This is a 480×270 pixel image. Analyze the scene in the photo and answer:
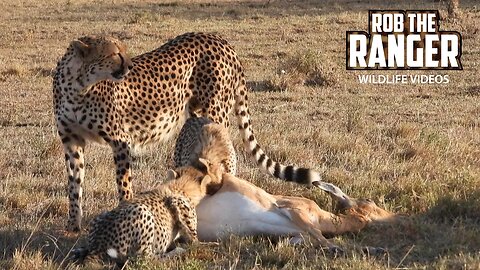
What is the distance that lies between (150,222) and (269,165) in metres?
1.85

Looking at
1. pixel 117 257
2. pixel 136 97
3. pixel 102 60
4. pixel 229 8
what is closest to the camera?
pixel 117 257

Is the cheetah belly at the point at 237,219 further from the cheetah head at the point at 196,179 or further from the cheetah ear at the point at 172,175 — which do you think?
the cheetah ear at the point at 172,175

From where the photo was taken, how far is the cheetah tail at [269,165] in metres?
5.30

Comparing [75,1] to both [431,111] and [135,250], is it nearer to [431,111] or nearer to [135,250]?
[431,111]

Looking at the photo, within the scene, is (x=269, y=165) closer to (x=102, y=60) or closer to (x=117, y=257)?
(x=102, y=60)

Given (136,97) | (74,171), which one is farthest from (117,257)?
(136,97)

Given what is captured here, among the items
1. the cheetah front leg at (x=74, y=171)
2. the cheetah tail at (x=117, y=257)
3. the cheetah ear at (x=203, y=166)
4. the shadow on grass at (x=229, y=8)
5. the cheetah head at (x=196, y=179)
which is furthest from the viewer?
the shadow on grass at (x=229, y=8)

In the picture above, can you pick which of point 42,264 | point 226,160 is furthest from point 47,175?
point 42,264

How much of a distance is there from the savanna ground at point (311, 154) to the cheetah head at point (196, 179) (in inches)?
17.3

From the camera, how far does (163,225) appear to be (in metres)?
4.54

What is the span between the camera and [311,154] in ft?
23.4

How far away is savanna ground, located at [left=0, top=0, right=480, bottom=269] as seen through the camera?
15.0 feet

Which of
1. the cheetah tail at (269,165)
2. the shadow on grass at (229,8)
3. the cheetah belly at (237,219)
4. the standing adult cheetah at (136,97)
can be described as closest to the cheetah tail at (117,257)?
the cheetah belly at (237,219)

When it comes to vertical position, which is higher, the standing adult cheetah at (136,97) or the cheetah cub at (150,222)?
the standing adult cheetah at (136,97)
